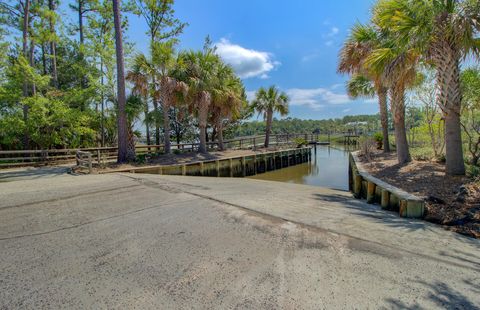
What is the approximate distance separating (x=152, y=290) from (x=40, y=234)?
2537mm

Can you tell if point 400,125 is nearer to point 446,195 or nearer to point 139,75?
point 446,195

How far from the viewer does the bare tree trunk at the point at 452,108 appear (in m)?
6.02

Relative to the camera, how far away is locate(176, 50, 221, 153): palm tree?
1490 cm

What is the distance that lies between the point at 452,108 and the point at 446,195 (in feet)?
7.91

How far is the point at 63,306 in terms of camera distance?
2.17 m

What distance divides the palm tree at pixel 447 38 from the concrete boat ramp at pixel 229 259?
3.32 meters

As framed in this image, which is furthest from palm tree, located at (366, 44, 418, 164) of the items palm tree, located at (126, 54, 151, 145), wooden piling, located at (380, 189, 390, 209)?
palm tree, located at (126, 54, 151, 145)

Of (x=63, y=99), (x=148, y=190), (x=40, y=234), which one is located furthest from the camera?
(x=63, y=99)

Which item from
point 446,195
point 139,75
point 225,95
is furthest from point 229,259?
point 225,95

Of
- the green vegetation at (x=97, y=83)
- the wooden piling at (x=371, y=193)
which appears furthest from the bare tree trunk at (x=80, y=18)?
the wooden piling at (x=371, y=193)

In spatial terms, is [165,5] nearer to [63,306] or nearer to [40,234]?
[40,234]

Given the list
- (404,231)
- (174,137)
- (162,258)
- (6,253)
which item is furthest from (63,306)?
(174,137)

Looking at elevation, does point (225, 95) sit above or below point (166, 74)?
below

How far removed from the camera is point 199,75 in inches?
606
